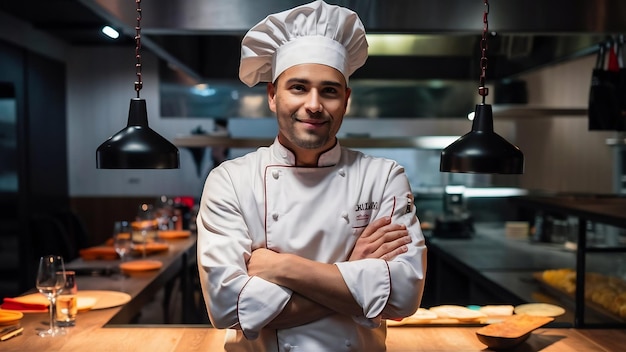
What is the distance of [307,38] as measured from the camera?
5.05 feet

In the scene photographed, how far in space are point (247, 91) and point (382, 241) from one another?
4175mm

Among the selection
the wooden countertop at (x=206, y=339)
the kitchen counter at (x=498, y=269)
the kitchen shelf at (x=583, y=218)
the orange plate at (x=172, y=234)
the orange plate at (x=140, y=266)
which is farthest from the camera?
the orange plate at (x=172, y=234)

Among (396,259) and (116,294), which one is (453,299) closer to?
(116,294)

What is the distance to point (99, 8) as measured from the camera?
2.10m

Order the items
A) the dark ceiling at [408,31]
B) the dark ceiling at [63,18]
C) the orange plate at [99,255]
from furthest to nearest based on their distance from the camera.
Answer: the dark ceiling at [63,18], the orange plate at [99,255], the dark ceiling at [408,31]

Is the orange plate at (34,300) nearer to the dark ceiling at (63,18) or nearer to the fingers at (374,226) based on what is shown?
the fingers at (374,226)

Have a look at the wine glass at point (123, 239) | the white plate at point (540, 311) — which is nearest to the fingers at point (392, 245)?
the white plate at point (540, 311)

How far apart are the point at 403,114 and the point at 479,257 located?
1832 millimetres

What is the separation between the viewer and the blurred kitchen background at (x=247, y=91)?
2197 mm

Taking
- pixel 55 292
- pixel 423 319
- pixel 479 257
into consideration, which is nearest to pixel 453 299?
pixel 479 257

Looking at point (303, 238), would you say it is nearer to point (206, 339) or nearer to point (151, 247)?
point (206, 339)

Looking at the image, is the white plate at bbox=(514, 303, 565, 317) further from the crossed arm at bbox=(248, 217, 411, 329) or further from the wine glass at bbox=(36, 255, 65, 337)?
the wine glass at bbox=(36, 255, 65, 337)

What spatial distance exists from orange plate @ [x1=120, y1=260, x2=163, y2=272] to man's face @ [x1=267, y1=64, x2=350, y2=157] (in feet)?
5.63

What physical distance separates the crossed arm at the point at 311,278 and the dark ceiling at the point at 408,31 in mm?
956
